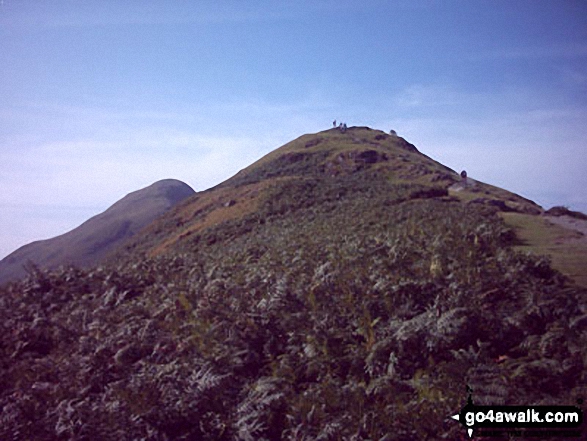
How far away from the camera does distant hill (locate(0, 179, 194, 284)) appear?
7600 centimetres

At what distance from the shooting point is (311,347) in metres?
8.98

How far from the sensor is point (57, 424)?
789 cm

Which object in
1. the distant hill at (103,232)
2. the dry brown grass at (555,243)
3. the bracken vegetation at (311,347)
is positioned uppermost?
the distant hill at (103,232)

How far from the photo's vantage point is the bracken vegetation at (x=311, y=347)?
23.1ft

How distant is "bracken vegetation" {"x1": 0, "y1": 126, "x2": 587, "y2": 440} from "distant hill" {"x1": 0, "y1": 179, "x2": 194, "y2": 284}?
189 feet

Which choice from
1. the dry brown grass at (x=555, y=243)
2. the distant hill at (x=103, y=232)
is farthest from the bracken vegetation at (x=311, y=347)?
the distant hill at (x=103, y=232)

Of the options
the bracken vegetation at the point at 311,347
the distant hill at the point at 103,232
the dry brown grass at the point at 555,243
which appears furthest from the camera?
the distant hill at the point at 103,232

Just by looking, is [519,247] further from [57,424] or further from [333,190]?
[333,190]

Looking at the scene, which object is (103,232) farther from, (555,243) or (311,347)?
(311,347)

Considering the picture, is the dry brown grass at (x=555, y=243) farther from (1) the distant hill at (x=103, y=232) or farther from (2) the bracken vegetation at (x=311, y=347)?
(1) the distant hill at (x=103, y=232)

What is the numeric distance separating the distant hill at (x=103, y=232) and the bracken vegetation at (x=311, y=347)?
5772 centimetres

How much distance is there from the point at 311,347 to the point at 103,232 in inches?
3218

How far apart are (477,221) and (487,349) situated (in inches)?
415

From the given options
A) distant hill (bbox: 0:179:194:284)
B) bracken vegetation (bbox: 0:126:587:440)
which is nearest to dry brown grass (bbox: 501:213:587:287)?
bracken vegetation (bbox: 0:126:587:440)
